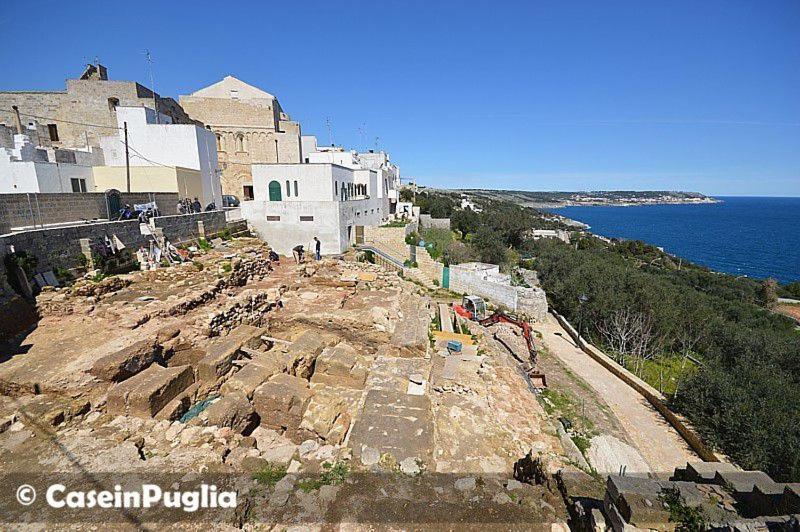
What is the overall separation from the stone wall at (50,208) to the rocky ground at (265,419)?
307 centimetres

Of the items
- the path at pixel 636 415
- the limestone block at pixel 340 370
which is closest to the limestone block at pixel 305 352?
the limestone block at pixel 340 370

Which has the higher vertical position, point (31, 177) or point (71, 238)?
point (31, 177)

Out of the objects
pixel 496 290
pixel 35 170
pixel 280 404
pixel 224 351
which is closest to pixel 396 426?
pixel 280 404

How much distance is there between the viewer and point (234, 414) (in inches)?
260

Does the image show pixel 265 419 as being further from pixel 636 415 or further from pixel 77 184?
pixel 77 184

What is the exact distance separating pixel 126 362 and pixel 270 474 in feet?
15.1

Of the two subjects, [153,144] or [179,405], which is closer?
[179,405]

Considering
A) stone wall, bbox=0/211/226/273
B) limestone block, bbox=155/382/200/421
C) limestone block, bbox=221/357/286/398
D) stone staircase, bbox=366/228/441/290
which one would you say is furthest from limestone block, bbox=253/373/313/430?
stone staircase, bbox=366/228/441/290

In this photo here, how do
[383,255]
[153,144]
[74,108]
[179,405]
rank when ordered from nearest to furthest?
[179,405]
[153,144]
[74,108]
[383,255]

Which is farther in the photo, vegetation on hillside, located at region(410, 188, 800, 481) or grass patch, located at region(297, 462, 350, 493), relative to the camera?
vegetation on hillside, located at region(410, 188, 800, 481)

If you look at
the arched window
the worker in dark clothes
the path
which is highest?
the arched window

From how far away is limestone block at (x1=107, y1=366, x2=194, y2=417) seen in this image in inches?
256

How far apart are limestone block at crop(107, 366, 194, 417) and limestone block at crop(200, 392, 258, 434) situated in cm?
83

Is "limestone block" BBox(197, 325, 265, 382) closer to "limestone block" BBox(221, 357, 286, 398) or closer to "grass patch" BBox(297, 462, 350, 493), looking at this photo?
"limestone block" BBox(221, 357, 286, 398)
